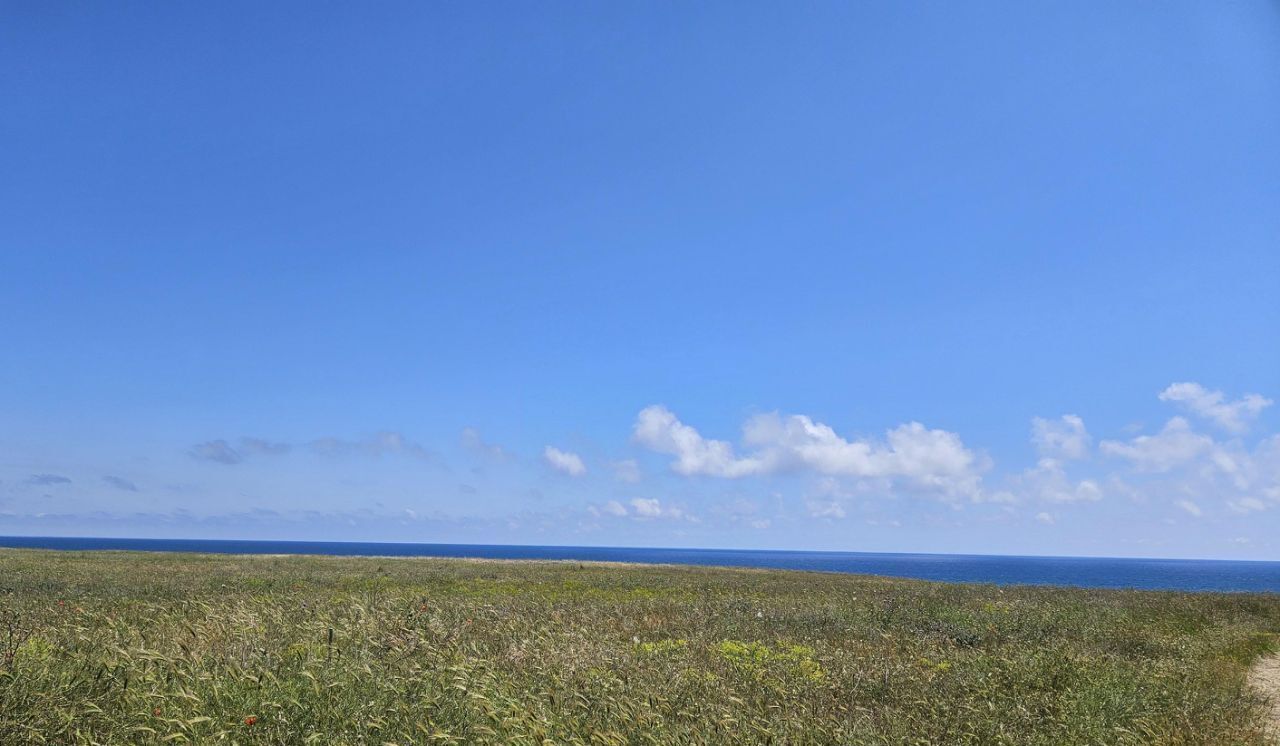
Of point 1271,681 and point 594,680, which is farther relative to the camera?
point 1271,681

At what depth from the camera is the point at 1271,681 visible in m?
13.5

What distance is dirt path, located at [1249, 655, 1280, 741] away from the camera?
10113 millimetres

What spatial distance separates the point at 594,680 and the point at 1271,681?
1349cm

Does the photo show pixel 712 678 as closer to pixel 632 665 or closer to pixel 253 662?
pixel 632 665

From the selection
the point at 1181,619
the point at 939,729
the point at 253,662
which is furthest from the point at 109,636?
the point at 1181,619

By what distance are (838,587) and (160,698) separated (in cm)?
3096

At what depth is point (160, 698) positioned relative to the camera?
5996mm

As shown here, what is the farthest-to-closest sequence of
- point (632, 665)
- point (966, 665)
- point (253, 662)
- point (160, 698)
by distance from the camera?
point (966, 665) → point (632, 665) → point (253, 662) → point (160, 698)

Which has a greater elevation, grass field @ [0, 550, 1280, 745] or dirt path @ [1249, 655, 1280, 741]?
grass field @ [0, 550, 1280, 745]

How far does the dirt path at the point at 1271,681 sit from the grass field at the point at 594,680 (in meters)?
0.30

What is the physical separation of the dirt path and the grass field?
11.9 inches

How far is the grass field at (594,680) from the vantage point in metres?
5.78

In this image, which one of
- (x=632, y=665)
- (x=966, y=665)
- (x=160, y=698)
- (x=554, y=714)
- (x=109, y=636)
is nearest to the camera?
(x=160, y=698)

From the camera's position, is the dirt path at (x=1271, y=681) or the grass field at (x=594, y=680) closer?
the grass field at (x=594, y=680)
